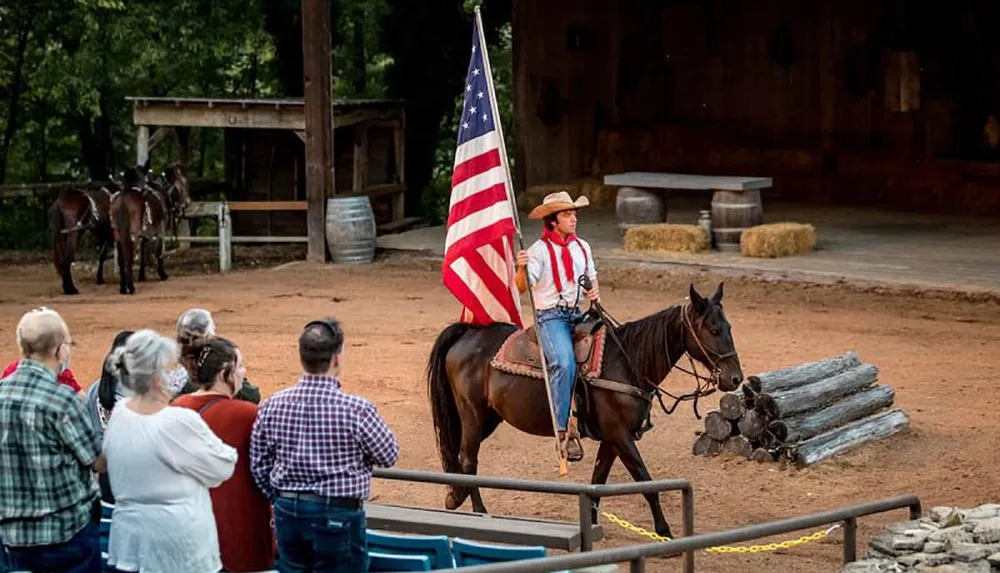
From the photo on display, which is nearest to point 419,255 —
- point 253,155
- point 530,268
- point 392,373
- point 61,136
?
point 253,155

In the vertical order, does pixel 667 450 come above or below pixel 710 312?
below

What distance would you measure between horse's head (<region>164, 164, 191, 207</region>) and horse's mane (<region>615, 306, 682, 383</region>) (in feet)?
41.4

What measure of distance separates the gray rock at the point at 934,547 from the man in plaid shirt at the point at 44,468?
14.9 ft

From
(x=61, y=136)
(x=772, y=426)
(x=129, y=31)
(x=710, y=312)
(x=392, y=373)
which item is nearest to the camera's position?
(x=710, y=312)

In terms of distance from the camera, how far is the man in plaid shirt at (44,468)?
659 cm

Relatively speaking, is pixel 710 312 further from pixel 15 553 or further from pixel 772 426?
pixel 15 553

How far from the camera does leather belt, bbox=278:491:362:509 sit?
6.80 meters

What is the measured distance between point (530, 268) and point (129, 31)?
1598 centimetres

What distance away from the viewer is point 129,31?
25.4 metres

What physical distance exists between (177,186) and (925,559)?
15.4 metres

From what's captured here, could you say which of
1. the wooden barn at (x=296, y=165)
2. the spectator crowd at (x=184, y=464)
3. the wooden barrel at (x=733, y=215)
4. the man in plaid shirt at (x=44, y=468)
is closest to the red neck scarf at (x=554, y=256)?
the spectator crowd at (x=184, y=464)

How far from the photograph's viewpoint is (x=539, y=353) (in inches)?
442

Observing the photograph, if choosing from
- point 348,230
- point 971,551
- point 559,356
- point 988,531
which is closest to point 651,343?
point 559,356

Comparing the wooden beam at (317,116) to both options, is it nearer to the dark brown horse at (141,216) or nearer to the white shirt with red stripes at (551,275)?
the dark brown horse at (141,216)
